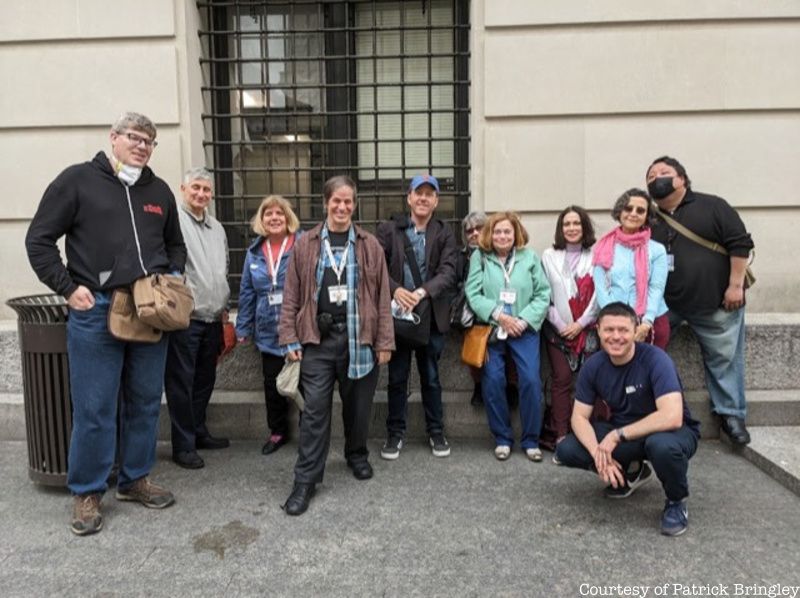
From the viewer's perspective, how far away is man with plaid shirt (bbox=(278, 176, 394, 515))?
376 cm

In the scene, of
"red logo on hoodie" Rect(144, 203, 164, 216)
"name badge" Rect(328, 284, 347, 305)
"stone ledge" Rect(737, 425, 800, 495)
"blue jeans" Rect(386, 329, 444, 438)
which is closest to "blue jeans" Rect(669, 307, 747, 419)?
"stone ledge" Rect(737, 425, 800, 495)

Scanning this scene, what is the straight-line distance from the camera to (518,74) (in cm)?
514

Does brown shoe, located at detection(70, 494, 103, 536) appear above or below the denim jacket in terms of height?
below

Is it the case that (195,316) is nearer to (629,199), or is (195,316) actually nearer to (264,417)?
(264,417)

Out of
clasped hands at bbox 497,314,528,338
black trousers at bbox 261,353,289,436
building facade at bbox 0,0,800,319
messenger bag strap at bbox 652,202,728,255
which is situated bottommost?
black trousers at bbox 261,353,289,436

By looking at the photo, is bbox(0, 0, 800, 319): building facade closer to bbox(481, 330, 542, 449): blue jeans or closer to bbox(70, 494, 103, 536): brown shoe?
bbox(481, 330, 542, 449): blue jeans

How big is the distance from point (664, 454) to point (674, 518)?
0.38 meters

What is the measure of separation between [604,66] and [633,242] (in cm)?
178

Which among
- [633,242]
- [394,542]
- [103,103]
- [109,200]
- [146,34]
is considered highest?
[146,34]

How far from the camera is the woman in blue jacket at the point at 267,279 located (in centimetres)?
439

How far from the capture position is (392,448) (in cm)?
A: 448

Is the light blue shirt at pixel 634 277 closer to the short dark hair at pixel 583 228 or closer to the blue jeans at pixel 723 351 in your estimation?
the short dark hair at pixel 583 228

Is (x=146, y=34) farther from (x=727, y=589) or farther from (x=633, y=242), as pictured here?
(x=727, y=589)

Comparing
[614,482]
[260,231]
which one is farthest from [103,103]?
[614,482]
